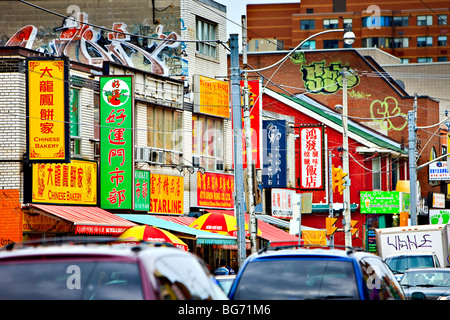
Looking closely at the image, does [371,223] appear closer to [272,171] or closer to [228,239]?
[272,171]

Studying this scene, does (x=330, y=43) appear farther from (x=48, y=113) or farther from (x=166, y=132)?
(x=48, y=113)

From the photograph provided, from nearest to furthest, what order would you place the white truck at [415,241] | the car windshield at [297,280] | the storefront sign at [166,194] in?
the car windshield at [297,280]
the storefront sign at [166,194]
the white truck at [415,241]

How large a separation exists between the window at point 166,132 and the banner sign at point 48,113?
715 centimetres

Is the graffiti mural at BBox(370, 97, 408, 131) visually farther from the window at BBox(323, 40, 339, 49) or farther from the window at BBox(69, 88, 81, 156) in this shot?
the window at BBox(323, 40, 339, 49)

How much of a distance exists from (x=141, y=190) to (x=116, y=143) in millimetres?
2531

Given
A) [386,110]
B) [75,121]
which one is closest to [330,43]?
[386,110]

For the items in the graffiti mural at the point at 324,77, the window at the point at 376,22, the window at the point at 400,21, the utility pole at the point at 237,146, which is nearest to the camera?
the utility pole at the point at 237,146

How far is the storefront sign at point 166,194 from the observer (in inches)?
1159

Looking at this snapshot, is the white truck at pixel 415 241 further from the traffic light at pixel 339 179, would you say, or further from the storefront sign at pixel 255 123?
the storefront sign at pixel 255 123

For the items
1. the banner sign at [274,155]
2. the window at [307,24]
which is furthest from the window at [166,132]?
the window at [307,24]

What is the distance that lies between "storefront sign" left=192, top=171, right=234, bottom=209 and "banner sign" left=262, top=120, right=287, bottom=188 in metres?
5.07

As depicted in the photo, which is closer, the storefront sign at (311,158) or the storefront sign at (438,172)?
the storefront sign at (311,158)

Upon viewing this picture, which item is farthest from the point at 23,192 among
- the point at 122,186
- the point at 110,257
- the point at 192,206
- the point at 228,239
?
the point at 110,257

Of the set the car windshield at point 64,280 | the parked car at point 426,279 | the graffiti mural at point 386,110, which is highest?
the graffiti mural at point 386,110
